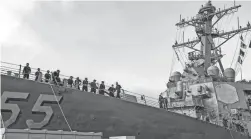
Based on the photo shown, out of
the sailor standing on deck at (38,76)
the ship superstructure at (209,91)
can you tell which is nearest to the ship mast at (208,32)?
the ship superstructure at (209,91)

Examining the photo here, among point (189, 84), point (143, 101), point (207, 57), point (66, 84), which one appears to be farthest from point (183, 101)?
point (66, 84)

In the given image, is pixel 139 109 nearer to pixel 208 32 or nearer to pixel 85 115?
pixel 85 115

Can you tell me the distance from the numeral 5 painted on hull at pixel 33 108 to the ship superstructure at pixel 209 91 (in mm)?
7340

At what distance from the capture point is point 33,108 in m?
9.37

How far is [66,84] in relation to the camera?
1034 cm

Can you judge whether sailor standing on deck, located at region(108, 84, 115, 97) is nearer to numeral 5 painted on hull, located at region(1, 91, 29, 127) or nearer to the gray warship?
the gray warship

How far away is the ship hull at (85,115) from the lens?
9.23 m

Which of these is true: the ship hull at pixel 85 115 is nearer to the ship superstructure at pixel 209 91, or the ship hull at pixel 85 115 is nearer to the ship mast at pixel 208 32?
the ship superstructure at pixel 209 91

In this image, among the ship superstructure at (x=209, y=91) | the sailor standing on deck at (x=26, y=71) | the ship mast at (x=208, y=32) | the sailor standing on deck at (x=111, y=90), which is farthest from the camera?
the ship mast at (x=208, y=32)

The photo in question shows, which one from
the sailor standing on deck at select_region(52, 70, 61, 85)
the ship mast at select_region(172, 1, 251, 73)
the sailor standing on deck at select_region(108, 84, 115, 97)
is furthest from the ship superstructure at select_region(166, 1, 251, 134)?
the sailor standing on deck at select_region(52, 70, 61, 85)

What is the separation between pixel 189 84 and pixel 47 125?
9.04 m

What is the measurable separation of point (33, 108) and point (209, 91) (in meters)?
9.44

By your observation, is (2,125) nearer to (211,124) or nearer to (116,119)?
(116,119)

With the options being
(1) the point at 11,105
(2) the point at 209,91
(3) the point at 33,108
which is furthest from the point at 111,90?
(2) the point at 209,91
